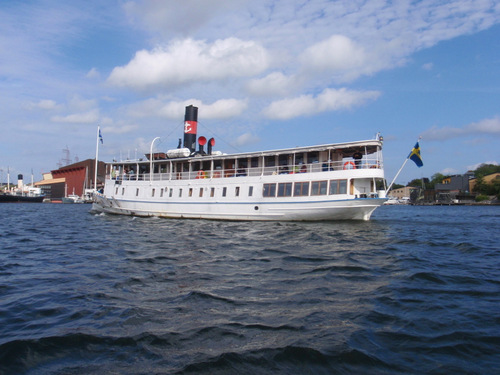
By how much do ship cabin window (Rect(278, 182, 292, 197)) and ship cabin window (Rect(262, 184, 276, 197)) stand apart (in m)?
0.42

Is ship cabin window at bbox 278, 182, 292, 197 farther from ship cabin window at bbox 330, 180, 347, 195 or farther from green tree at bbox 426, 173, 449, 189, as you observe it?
green tree at bbox 426, 173, 449, 189

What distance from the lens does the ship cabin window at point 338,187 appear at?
67.4 ft

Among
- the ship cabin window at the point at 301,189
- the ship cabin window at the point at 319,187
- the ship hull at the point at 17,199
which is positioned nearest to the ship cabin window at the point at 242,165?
the ship cabin window at the point at 301,189

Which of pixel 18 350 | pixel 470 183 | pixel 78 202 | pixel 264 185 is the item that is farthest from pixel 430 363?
pixel 470 183

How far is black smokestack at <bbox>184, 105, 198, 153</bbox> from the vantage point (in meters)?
30.8

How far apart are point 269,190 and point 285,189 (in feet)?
3.72

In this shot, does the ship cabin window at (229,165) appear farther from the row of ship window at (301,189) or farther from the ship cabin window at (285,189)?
the ship cabin window at (285,189)

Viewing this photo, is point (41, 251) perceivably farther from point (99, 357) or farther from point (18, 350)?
point (99, 357)

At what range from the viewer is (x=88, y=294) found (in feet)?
23.4

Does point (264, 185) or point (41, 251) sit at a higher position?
point (264, 185)

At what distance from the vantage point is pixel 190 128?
30938 mm

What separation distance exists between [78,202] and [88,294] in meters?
93.8

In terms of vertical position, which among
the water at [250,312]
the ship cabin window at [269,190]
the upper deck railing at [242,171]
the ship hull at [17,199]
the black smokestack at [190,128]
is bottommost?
the water at [250,312]

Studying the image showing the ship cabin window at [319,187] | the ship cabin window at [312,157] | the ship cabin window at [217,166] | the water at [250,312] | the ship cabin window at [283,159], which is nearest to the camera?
the water at [250,312]
